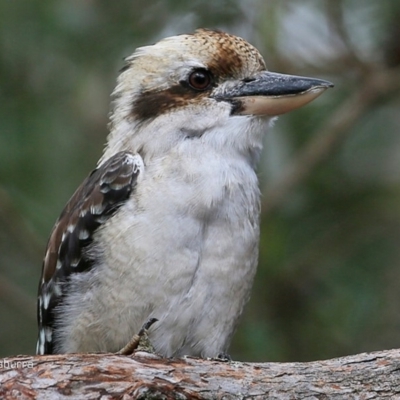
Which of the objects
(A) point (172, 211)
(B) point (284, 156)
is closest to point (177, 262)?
(A) point (172, 211)

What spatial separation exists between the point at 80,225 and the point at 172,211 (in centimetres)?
41

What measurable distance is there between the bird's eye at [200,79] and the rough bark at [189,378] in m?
1.16

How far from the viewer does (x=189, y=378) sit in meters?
3.28

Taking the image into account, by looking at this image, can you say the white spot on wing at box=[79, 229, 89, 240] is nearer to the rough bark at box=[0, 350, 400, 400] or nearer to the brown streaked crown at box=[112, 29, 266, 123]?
the brown streaked crown at box=[112, 29, 266, 123]

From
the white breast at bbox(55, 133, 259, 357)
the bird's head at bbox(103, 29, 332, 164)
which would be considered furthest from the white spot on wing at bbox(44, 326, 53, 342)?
the bird's head at bbox(103, 29, 332, 164)

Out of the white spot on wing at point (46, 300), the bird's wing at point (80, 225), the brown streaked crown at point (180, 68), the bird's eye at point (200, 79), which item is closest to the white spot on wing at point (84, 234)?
the bird's wing at point (80, 225)

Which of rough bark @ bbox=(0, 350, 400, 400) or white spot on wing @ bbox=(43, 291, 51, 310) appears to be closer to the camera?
rough bark @ bbox=(0, 350, 400, 400)

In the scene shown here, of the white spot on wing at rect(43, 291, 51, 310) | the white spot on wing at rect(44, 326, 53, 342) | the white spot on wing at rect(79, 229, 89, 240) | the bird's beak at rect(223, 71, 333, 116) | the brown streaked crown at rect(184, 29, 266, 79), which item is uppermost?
the brown streaked crown at rect(184, 29, 266, 79)

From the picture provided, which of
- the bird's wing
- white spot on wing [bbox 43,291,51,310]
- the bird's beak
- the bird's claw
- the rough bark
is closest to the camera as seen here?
the rough bark

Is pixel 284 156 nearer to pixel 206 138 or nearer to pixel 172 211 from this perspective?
pixel 206 138

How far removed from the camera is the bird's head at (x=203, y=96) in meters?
4.02

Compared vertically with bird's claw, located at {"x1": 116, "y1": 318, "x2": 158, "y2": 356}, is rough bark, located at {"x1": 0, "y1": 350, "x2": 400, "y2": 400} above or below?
below

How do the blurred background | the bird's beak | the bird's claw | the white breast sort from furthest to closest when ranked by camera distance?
the blurred background, the bird's beak, the white breast, the bird's claw

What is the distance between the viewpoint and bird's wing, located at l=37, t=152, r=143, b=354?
3.93m
